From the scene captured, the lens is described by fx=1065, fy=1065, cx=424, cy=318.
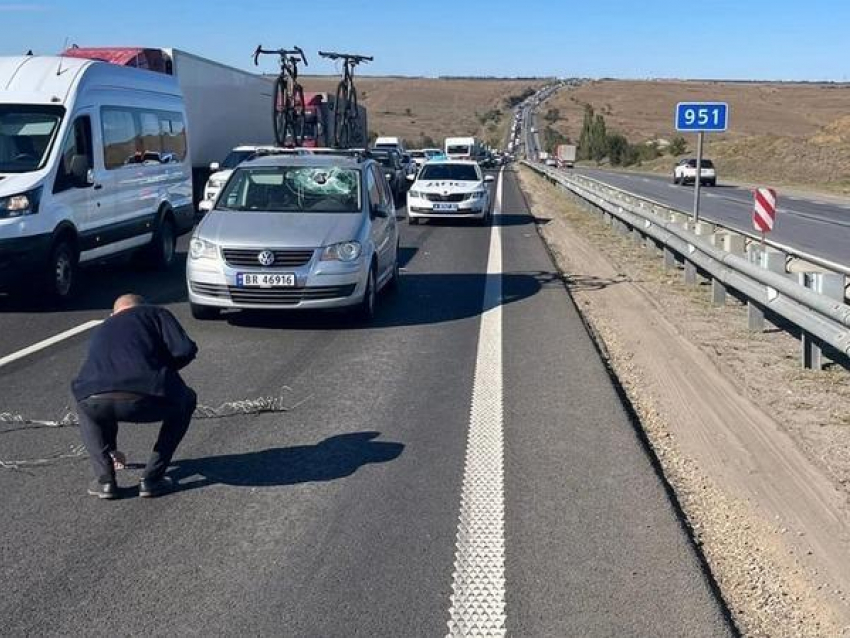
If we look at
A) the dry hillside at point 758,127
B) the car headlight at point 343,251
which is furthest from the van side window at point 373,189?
the dry hillside at point 758,127

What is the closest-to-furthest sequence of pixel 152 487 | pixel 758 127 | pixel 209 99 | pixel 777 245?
pixel 152 487
pixel 777 245
pixel 209 99
pixel 758 127

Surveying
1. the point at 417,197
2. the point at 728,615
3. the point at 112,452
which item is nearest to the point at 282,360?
the point at 112,452

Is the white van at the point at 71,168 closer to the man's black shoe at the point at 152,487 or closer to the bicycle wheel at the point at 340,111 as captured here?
the man's black shoe at the point at 152,487

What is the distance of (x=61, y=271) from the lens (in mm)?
11555

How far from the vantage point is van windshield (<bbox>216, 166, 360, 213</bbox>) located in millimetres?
11211

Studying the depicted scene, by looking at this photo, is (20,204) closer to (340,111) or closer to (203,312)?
(203,312)

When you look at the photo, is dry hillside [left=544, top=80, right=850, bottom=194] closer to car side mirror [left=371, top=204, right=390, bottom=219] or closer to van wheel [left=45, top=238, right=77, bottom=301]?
car side mirror [left=371, top=204, right=390, bottom=219]

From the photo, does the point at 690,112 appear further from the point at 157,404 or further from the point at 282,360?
the point at 157,404

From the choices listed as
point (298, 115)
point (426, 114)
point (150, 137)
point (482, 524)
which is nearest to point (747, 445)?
point (482, 524)

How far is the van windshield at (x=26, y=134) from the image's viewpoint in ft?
37.5

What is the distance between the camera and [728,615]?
407cm

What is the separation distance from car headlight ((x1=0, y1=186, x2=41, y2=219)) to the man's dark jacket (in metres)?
6.18

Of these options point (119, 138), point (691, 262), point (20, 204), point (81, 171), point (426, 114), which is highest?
point (426, 114)

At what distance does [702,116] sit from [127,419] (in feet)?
48.2
